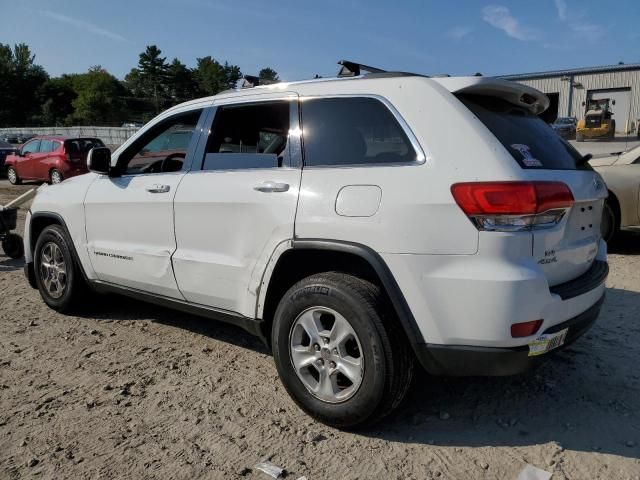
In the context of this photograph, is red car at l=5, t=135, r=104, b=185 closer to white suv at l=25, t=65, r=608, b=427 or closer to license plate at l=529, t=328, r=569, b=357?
white suv at l=25, t=65, r=608, b=427

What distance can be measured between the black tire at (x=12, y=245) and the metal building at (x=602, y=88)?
140ft

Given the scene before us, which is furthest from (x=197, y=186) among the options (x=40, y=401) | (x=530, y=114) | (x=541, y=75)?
(x=541, y=75)

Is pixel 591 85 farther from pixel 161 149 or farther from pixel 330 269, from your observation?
pixel 330 269

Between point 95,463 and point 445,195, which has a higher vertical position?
point 445,195

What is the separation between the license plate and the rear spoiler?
127 cm

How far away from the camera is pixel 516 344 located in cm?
238

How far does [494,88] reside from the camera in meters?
2.76

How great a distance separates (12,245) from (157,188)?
14.9 feet

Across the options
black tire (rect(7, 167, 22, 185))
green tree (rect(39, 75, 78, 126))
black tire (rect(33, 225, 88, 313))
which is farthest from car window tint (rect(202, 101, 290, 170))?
green tree (rect(39, 75, 78, 126))

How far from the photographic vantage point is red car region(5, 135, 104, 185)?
1584cm

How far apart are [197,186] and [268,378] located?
133cm

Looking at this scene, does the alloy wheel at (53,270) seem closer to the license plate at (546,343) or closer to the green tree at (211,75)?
the license plate at (546,343)

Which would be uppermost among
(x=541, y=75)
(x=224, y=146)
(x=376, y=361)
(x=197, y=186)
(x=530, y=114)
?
(x=541, y=75)

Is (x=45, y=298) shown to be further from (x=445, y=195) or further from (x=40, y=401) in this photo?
(x=445, y=195)
